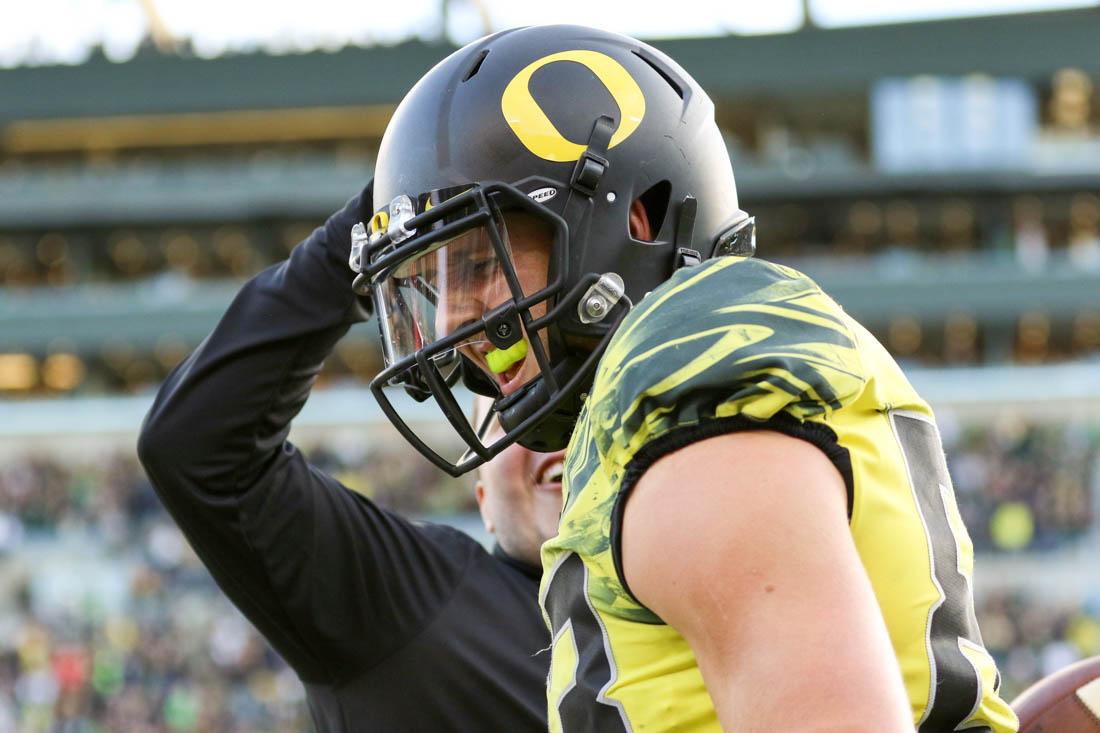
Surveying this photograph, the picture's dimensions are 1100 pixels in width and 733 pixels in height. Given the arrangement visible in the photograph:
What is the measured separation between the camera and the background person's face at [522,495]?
2.46m

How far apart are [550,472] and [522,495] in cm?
8

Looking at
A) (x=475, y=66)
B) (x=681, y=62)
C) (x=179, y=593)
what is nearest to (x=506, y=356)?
(x=475, y=66)

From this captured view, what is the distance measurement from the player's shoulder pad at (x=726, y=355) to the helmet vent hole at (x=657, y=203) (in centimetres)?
56

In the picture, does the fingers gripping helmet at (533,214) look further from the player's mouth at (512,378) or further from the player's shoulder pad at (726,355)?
the player's shoulder pad at (726,355)

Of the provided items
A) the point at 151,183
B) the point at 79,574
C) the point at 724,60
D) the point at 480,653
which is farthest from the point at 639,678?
the point at 151,183

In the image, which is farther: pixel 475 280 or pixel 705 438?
pixel 475 280

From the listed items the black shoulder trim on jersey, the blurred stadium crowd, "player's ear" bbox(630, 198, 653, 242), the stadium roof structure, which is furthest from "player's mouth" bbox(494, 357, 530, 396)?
the stadium roof structure

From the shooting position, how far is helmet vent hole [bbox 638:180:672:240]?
69.4 inches

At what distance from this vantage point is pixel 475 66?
1783 mm

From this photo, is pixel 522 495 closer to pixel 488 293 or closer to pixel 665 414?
pixel 488 293

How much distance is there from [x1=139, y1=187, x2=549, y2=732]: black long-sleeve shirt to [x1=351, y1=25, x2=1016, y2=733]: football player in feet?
2.09

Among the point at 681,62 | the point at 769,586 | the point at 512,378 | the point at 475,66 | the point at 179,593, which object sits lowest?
the point at 179,593

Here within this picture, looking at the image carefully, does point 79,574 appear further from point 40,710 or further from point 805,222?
point 805,222

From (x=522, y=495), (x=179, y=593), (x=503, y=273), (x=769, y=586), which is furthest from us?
(x=179, y=593)
